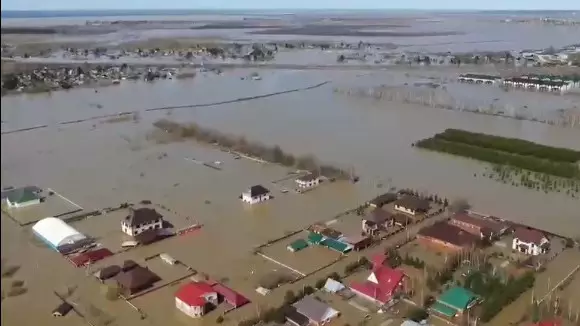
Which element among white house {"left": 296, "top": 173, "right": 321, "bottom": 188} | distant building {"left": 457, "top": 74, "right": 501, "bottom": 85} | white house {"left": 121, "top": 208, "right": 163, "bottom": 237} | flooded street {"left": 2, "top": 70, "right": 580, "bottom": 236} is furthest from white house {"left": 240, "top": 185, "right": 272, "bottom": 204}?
distant building {"left": 457, "top": 74, "right": 501, "bottom": 85}

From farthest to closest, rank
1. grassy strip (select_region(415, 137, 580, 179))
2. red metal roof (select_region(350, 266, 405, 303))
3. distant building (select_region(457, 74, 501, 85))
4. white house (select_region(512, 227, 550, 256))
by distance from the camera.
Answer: distant building (select_region(457, 74, 501, 85)) → grassy strip (select_region(415, 137, 580, 179)) → white house (select_region(512, 227, 550, 256)) → red metal roof (select_region(350, 266, 405, 303))

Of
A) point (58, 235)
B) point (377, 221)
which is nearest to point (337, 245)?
point (377, 221)

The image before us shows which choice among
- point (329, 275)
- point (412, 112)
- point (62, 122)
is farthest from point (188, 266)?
point (412, 112)

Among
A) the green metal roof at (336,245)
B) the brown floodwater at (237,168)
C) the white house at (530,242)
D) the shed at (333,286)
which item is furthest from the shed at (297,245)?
the white house at (530,242)

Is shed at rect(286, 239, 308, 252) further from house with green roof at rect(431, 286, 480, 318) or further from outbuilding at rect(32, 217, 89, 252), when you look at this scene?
outbuilding at rect(32, 217, 89, 252)

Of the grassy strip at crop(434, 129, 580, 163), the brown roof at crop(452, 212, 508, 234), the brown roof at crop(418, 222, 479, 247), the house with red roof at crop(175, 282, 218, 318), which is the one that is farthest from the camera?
the grassy strip at crop(434, 129, 580, 163)

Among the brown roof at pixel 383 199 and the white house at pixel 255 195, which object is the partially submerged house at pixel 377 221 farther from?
the white house at pixel 255 195

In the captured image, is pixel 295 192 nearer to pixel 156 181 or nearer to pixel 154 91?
pixel 156 181
